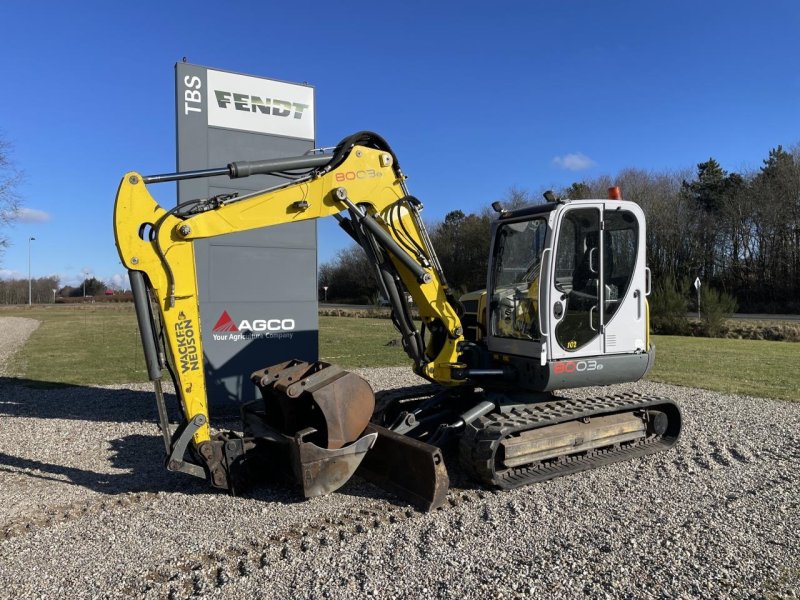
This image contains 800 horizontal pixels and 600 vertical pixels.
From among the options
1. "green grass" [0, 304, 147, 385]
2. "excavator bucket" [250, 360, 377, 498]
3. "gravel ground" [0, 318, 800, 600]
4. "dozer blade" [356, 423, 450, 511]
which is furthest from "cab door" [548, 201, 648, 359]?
"green grass" [0, 304, 147, 385]

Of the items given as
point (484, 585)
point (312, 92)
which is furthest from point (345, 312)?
point (484, 585)

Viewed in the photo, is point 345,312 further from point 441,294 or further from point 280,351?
point 441,294

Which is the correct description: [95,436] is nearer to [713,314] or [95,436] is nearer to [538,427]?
[538,427]

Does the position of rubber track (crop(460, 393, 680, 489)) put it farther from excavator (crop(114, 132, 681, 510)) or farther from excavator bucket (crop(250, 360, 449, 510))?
excavator bucket (crop(250, 360, 449, 510))

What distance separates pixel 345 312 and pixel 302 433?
37.4 m

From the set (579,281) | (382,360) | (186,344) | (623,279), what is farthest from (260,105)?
(382,360)

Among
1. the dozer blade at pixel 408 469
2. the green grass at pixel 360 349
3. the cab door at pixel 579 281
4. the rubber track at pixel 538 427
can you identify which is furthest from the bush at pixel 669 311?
the dozer blade at pixel 408 469

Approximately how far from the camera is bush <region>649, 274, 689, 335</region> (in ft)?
85.3

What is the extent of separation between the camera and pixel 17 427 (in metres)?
8.38

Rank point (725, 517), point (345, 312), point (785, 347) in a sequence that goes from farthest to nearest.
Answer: point (345, 312)
point (785, 347)
point (725, 517)

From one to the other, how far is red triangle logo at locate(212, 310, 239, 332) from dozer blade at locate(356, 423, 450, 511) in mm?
3896

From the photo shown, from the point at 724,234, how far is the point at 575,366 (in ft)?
147

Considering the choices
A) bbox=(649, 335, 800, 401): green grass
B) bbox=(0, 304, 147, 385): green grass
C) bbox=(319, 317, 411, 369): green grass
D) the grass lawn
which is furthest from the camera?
bbox=(319, 317, 411, 369): green grass

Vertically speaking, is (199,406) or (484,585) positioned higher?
(199,406)
